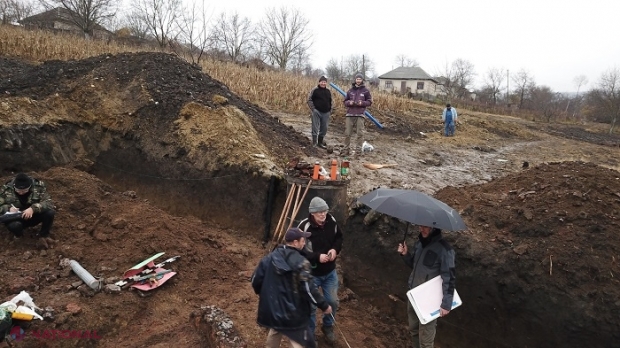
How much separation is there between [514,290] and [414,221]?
70.0 inches

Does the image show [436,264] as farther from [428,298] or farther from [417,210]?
[417,210]

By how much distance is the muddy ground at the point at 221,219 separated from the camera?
3.95 metres

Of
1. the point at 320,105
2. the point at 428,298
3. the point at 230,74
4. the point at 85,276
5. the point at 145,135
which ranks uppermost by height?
the point at 230,74

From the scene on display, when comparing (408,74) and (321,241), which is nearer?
(321,241)

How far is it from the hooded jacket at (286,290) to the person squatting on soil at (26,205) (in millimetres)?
3868

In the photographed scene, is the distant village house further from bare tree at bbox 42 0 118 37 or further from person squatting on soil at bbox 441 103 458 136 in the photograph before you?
person squatting on soil at bbox 441 103 458 136

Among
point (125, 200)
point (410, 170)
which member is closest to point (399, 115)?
point (410, 170)

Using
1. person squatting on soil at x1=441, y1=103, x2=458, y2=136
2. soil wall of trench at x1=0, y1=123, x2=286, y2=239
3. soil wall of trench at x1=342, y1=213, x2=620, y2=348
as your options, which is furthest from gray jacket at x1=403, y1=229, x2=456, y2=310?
person squatting on soil at x1=441, y1=103, x2=458, y2=136

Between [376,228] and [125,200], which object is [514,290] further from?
[125,200]

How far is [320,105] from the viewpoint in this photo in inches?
346

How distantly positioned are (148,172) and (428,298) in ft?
19.3

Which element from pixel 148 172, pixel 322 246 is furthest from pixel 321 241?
pixel 148 172

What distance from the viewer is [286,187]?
6445 millimetres

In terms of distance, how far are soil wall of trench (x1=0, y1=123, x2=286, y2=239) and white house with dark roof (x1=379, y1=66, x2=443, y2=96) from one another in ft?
154
